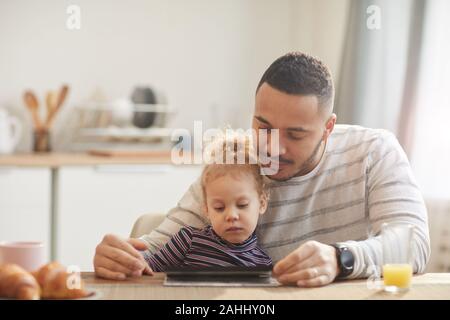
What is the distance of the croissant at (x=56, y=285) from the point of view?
33.8 inches

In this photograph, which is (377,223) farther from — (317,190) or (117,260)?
(117,260)

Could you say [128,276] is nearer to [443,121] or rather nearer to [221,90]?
[443,121]

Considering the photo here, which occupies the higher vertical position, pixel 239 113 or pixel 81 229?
pixel 239 113

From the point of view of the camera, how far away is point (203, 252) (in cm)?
108

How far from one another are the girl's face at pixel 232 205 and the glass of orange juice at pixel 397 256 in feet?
0.58

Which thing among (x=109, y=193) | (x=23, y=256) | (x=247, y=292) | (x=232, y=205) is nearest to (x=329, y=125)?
(x=232, y=205)

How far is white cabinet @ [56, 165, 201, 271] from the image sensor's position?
2.37 meters

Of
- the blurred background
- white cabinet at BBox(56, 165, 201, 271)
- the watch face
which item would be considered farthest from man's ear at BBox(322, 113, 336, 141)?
white cabinet at BBox(56, 165, 201, 271)

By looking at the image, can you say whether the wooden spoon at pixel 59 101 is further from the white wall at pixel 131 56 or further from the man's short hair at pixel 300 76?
the man's short hair at pixel 300 76

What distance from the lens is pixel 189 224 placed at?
1.15 m

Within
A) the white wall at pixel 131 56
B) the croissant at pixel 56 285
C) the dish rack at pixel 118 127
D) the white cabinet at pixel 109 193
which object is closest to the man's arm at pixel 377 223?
the croissant at pixel 56 285

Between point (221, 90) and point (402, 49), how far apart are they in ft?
2.54

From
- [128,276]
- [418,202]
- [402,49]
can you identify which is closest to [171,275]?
[128,276]
